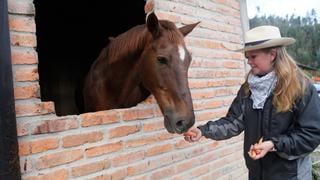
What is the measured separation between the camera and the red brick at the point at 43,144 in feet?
7.66

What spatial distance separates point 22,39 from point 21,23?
0.09 meters

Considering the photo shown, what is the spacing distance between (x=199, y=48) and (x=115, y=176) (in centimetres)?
170

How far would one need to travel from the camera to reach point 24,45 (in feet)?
7.55

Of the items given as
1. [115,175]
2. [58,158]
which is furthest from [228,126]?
[58,158]

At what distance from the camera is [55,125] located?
247 cm

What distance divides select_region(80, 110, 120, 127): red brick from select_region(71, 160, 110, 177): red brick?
0.89ft

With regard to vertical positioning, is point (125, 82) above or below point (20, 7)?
below

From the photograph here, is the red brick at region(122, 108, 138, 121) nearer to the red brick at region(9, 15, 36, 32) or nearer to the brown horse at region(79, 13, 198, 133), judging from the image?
the brown horse at region(79, 13, 198, 133)

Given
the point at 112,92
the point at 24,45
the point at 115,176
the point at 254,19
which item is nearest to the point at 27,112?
the point at 24,45

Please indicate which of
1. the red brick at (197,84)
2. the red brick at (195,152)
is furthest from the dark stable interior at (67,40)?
the red brick at (195,152)

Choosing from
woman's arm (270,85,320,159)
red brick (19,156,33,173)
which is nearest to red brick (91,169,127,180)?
red brick (19,156,33,173)

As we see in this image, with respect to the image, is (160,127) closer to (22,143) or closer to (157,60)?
(157,60)

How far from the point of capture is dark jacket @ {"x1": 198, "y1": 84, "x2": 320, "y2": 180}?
254 cm

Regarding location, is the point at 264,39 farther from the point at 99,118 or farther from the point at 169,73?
the point at 99,118
